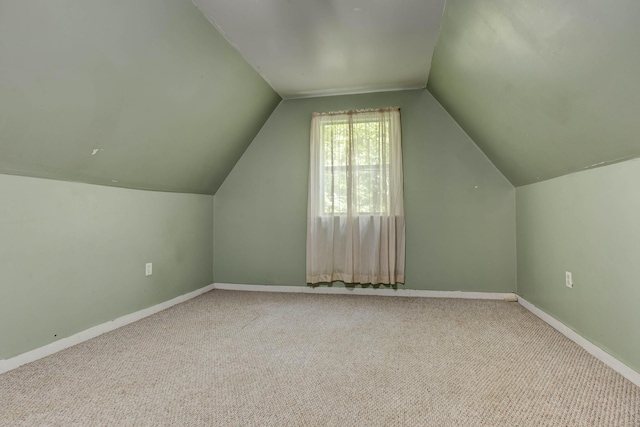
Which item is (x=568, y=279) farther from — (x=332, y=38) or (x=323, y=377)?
(x=332, y=38)

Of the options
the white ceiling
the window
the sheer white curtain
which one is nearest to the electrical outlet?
the sheer white curtain

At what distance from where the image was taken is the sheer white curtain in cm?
341

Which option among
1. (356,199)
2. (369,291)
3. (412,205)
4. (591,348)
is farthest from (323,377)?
(412,205)

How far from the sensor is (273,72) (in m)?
3.01

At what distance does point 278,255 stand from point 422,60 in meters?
2.33

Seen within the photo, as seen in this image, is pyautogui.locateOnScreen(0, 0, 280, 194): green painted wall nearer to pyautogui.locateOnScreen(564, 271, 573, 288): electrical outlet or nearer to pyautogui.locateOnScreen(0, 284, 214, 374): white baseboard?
pyautogui.locateOnScreen(0, 284, 214, 374): white baseboard

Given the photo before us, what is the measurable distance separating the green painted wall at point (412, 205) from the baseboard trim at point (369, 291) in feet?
0.18

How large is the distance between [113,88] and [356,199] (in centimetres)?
226

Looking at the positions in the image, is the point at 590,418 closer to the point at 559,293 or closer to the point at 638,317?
the point at 638,317

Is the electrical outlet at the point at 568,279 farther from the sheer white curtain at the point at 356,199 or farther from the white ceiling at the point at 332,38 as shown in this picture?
the white ceiling at the point at 332,38

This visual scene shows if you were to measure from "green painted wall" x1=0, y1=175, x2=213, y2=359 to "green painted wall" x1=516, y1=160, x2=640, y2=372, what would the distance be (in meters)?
3.12

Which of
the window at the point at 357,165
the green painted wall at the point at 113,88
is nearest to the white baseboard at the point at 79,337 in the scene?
the green painted wall at the point at 113,88

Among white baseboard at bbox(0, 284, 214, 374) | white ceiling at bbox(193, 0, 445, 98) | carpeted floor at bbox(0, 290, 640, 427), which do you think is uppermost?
white ceiling at bbox(193, 0, 445, 98)

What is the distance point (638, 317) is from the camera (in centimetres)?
162
